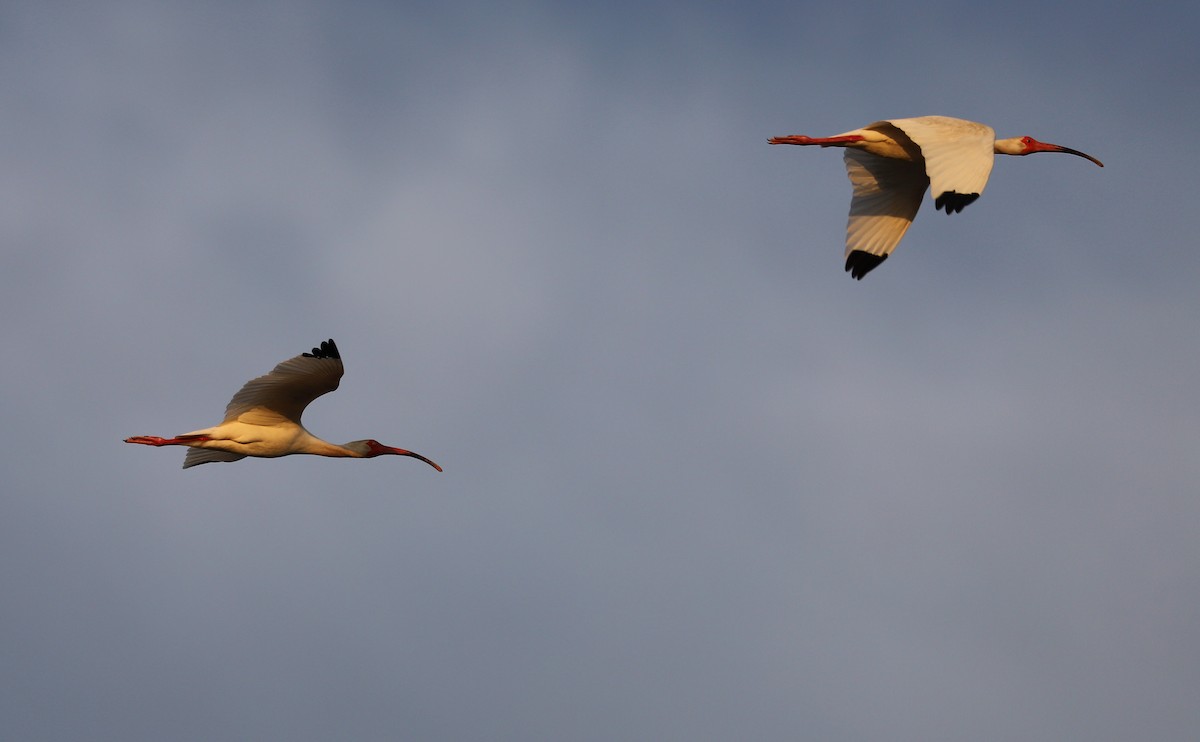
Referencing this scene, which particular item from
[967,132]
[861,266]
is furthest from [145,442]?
[967,132]

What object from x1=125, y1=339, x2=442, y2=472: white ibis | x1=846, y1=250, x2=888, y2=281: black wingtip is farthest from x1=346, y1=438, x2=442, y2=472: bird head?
x1=846, y1=250, x2=888, y2=281: black wingtip

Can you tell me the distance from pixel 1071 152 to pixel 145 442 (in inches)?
501

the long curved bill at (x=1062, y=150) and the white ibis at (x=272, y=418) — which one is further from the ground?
the long curved bill at (x=1062, y=150)

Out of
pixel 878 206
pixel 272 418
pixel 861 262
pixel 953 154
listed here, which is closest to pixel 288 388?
pixel 272 418

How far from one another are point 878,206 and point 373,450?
7326 mm

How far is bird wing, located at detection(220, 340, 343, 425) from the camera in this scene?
17.5m

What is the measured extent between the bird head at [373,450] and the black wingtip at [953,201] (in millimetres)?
8047

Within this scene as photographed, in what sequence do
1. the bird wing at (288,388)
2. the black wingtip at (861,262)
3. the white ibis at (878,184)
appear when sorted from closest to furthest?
the bird wing at (288,388)
the white ibis at (878,184)
the black wingtip at (861,262)

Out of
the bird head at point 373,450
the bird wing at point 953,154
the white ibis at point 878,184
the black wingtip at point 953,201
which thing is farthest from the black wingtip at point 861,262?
the bird head at point 373,450

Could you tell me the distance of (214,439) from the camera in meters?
18.6

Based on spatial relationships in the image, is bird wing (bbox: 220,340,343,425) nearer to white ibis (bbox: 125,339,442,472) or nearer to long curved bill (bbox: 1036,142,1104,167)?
white ibis (bbox: 125,339,442,472)

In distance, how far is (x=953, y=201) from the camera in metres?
15.6

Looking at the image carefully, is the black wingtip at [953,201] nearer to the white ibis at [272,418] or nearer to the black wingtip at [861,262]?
the black wingtip at [861,262]

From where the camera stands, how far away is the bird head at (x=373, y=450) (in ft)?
66.3
